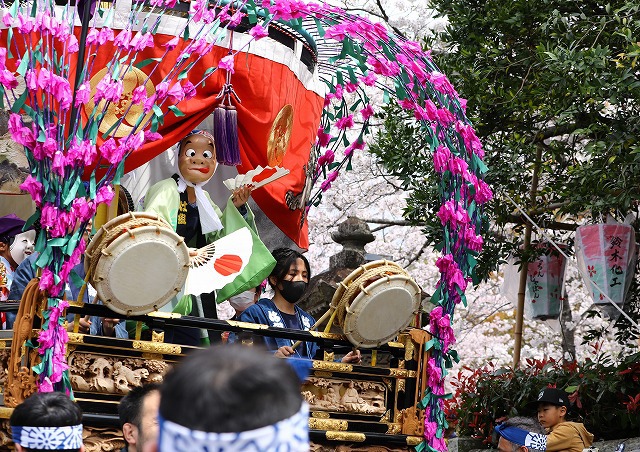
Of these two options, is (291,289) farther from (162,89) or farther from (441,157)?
(162,89)

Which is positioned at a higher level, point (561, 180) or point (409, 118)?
point (409, 118)

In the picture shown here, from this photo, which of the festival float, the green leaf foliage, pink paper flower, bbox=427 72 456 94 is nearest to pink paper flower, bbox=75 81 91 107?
the festival float

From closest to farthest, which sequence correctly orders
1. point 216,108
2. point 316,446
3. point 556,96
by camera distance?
point 316,446, point 216,108, point 556,96

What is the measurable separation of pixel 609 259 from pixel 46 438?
263 inches

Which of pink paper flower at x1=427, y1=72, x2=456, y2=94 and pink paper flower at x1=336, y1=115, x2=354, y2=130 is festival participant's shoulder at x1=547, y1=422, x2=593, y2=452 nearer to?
pink paper flower at x1=427, y1=72, x2=456, y2=94

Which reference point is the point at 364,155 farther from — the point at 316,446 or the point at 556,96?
the point at 316,446

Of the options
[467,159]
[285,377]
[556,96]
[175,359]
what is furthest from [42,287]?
[556,96]

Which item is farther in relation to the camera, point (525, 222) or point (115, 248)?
point (525, 222)

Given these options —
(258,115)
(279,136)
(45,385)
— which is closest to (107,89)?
(45,385)

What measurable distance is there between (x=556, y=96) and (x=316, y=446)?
3864 mm

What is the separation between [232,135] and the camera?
693 cm

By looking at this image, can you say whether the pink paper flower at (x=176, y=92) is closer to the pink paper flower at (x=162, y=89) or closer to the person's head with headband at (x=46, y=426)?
the pink paper flower at (x=162, y=89)

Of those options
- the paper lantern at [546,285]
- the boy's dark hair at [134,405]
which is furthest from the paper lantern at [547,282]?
the boy's dark hair at [134,405]

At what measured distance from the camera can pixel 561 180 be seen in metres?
9.28
